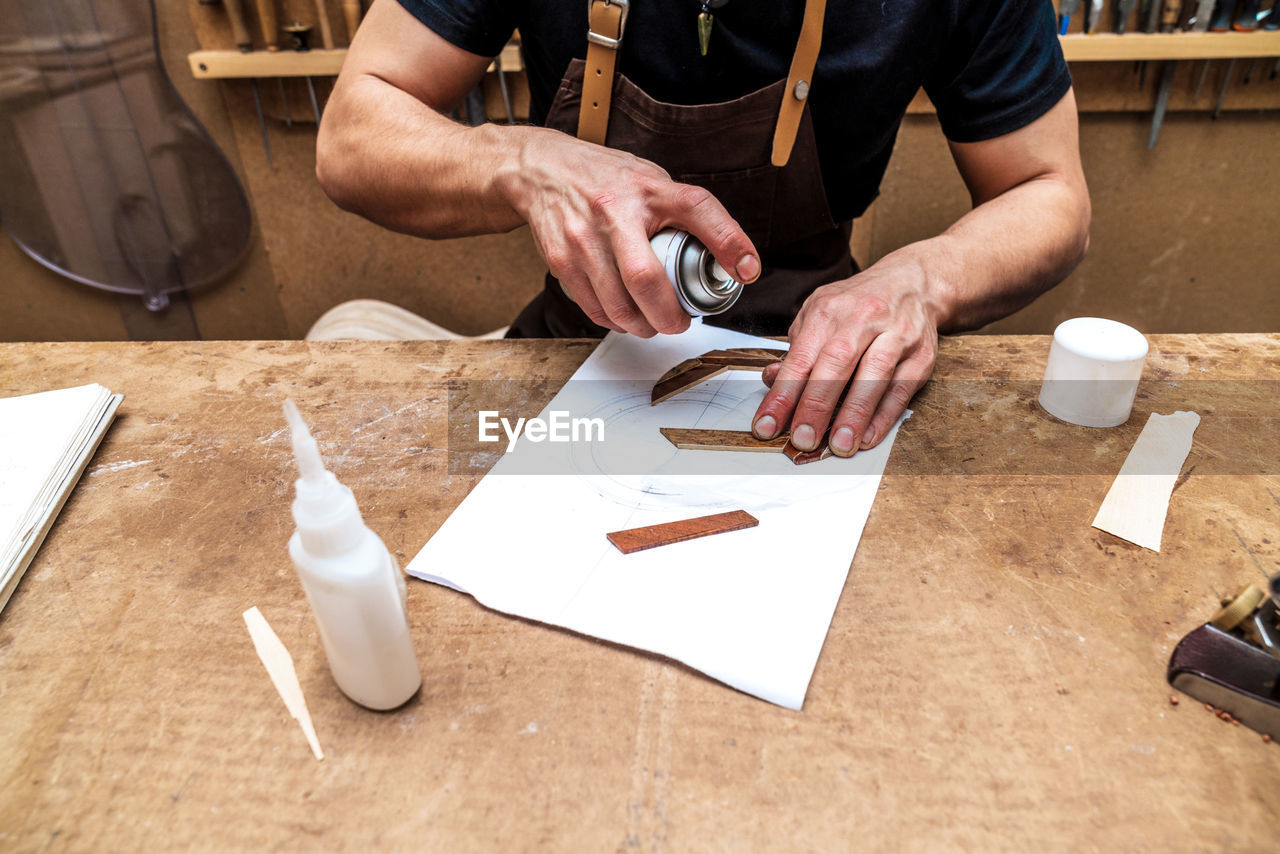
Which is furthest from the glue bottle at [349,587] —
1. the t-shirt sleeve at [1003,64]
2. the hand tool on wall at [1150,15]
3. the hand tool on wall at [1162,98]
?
the hand tool on wall at [1162,98]

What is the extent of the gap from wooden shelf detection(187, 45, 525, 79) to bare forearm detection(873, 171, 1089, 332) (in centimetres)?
107

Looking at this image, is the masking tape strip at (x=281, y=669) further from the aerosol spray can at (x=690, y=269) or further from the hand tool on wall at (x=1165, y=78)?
the hand tool on wall at (x=1165, y=78)

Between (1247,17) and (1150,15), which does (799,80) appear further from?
(1247,17)

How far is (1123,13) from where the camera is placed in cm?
160

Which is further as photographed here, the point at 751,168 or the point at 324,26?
the point at 324,26

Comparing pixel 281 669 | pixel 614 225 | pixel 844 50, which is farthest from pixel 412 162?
pixel 281 669

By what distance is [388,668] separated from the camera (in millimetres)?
521

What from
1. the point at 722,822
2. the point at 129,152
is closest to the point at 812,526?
the point at 722,822

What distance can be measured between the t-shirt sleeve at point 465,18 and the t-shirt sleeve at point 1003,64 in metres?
0.66

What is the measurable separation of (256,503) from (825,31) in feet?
3.13

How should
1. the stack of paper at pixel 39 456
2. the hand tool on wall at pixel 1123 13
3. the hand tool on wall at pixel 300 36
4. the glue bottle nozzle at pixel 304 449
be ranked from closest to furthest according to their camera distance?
the glue bottle nozzle at pixel 304 449, the stack of paper at pixel 39 456, the hand tool on wall at pixel 1123 13, the hand tool on wall at pixel 300 36

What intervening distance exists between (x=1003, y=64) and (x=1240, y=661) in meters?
0.90

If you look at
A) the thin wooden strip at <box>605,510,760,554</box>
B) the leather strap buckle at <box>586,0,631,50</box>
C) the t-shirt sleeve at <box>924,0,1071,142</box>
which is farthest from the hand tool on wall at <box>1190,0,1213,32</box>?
the thin wooden strip at <box>605,510,760,554</box>

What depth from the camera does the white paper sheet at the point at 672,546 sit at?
597mm
